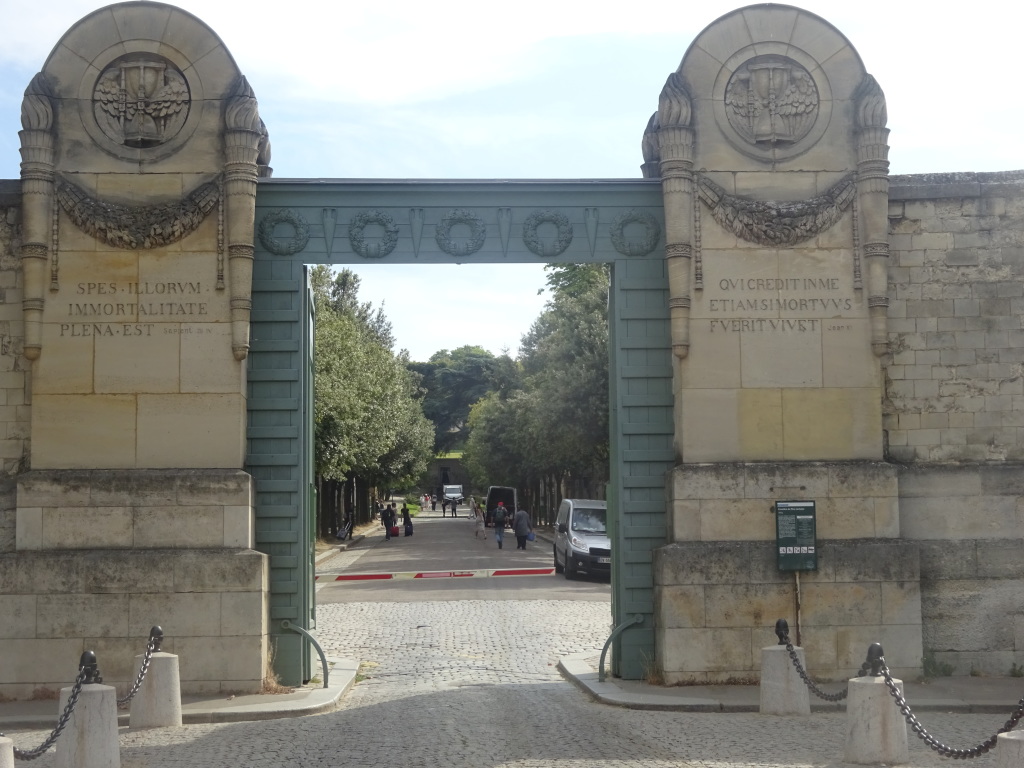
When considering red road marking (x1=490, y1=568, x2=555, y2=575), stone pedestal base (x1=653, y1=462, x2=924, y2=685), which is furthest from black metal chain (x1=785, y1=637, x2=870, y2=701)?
red road marking (x1=490, y1=568, x2=555, y2=575)

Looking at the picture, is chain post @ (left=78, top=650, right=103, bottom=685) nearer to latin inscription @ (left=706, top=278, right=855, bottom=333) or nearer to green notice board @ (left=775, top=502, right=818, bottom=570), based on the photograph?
green notice board @ (left=775, top=502, right=818, bottom=570)

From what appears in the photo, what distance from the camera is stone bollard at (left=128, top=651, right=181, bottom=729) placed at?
1094 centimetres

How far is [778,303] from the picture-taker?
13391 mm

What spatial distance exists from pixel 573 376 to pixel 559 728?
28.9m

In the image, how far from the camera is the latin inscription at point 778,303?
1334 cm

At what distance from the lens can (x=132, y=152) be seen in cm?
1319

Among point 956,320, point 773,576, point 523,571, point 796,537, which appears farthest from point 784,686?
point 523,571

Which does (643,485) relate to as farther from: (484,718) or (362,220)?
(362,220)

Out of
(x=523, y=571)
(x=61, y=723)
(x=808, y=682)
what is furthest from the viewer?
(x=523, y=571)

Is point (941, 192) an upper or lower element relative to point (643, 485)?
upper

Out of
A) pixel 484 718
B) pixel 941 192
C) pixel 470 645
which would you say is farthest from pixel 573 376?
pixel 484 718

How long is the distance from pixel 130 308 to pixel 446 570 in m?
21.2

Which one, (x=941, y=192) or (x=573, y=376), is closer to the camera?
(x=941, y=192)

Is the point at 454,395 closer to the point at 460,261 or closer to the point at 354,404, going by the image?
the point at 354,404
